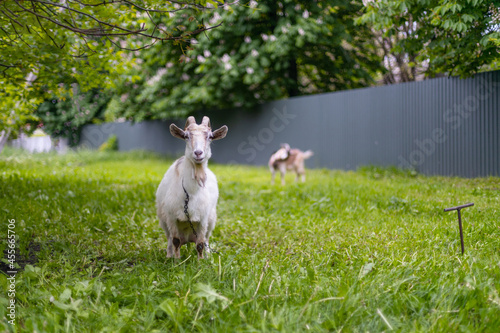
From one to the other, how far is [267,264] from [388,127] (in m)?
7.76

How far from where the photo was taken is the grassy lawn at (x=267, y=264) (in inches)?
94.0

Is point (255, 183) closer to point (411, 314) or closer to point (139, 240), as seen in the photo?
point (139, 240)

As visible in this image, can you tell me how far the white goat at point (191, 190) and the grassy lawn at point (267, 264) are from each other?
11.2 inches

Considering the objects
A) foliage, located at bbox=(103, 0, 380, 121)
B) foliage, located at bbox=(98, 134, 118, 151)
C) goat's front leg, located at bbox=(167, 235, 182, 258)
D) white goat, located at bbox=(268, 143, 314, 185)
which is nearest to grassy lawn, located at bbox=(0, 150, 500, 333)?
goat's front leg, located at bbox=(167, 235, 182, 258)

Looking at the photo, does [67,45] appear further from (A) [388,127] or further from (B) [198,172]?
(A) [388,127]

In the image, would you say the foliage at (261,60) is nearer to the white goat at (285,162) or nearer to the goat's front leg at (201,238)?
the white goat at (285,162)

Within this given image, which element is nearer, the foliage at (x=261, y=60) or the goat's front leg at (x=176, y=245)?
the goat's front leg at (x=176, y=245)

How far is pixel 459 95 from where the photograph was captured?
8.51m

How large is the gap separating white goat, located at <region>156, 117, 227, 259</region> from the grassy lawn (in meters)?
0.28

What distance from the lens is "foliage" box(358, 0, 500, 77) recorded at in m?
6.20

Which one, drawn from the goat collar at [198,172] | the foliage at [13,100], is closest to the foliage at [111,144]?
the foliage at [13,100]

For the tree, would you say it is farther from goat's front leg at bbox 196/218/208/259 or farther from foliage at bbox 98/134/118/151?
foliage at bbox 98/134/118/151

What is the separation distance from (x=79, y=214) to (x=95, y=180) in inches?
117

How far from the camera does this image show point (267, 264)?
3.32 meters
